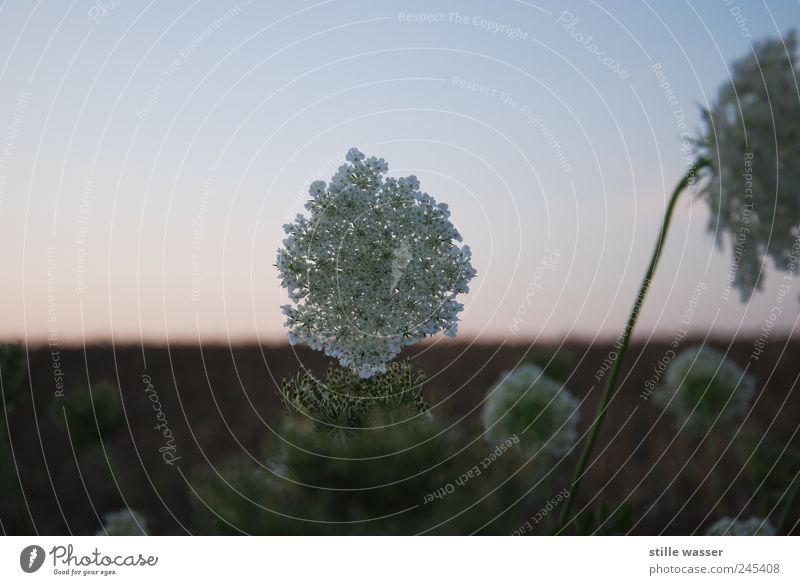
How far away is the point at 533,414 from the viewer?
275 cm

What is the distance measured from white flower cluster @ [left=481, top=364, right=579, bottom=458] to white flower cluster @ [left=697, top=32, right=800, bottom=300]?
2.87 feet

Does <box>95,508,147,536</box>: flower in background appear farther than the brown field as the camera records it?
No

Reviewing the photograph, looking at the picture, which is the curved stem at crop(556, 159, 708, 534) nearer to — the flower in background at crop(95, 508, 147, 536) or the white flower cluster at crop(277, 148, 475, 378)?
the white flower cluster at crop(277, 148, 475, 378)

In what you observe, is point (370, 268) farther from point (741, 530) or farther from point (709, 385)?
point (709, 385)

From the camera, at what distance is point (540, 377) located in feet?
9.30

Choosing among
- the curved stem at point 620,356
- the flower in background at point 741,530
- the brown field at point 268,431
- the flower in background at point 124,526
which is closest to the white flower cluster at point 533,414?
the brown field at point 268,431

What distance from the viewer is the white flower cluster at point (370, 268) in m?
1.75

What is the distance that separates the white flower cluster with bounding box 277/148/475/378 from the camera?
175cm

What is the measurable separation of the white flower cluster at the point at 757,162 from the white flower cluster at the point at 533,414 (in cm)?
87
